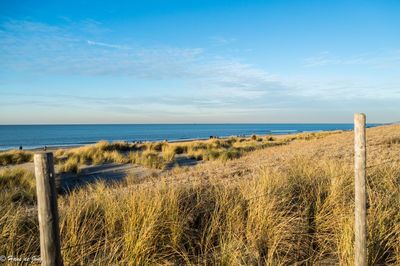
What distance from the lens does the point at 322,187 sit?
6.42 metres

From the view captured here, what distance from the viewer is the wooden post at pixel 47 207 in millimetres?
2410

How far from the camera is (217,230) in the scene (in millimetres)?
4918

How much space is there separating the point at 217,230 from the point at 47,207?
2954mm

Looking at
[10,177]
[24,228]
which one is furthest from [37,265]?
[10,177]

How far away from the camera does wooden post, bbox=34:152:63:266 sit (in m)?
2.41

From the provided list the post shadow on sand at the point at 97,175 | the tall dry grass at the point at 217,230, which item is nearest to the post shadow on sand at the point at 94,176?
the post shadow on sand at the point at 97,175

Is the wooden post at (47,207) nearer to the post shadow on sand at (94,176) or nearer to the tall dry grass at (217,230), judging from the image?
the tall dry grass at (217,230)

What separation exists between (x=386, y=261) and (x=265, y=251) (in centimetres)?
148

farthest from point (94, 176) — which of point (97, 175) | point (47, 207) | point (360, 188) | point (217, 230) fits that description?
point (360, 188)

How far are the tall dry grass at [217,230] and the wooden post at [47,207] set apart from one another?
1.07 m

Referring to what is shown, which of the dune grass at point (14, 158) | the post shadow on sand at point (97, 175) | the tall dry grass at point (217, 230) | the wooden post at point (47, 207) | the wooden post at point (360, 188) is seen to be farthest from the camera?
the dune grass at point (14, 158)

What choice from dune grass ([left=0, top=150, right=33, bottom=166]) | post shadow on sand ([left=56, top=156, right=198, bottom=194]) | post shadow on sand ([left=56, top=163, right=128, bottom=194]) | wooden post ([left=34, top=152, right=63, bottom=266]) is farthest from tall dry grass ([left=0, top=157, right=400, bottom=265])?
dune grass ([left=0, top=150, right=33, bottom=166])

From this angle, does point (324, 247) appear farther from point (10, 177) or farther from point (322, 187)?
point (10, 177)

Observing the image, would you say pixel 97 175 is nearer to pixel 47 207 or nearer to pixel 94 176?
pixel 94 176
